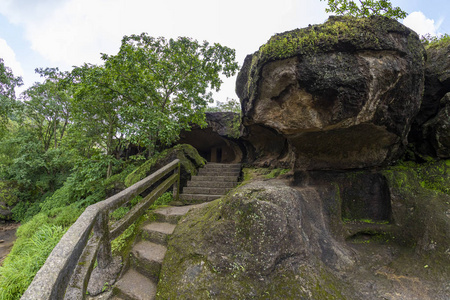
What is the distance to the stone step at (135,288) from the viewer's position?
97.3 inches

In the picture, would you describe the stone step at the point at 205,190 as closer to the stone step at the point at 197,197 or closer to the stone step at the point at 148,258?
the stone step at the point at 197,197

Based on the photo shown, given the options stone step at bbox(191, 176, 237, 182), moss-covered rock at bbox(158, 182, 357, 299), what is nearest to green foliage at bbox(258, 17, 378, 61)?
moss-covered rock at bbox(158, 182, 357, 299)

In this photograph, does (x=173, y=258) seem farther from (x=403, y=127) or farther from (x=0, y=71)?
(x=0, y=71)

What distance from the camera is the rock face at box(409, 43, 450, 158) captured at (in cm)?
332

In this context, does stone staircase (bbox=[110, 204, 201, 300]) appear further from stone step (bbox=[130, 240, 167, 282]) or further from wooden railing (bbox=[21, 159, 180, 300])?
wooden railing (bbox=[21, 159, 180, 300])

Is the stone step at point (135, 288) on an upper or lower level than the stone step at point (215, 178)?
lower

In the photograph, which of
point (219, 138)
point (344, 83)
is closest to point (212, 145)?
point (219, 138)

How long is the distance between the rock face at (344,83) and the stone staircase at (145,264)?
2.75 m

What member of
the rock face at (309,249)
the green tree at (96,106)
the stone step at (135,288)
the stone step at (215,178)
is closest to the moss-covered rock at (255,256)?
the rock face at (309,249)

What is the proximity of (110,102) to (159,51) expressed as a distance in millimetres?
3370

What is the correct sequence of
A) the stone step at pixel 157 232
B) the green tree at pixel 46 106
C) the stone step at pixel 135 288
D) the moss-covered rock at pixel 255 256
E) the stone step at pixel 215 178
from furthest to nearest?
the green tree at pixel 46 106 < the stone step at pixel 215 178 < the stone step at pixel 157 232 < the stone step at pixel 135 288 < the moss-covered rock at pixel 255 256

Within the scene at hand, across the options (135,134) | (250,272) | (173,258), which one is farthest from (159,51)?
(250,272)

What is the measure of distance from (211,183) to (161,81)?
491 cm

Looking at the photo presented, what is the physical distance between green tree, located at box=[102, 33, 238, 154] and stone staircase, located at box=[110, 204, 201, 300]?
4186 millimetres
